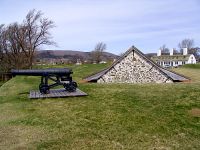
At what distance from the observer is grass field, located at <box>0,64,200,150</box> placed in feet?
26.1

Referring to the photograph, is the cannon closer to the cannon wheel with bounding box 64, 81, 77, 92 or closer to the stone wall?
the cannon wheel with bounding box 64, 81, 77, 92

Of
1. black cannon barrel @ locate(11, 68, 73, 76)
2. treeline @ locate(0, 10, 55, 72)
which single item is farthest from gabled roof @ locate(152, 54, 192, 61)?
black cannon barrel @ locate(11, 68, 73, 76)

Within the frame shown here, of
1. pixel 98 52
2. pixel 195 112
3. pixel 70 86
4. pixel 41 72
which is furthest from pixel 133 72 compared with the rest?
pixel 98 52

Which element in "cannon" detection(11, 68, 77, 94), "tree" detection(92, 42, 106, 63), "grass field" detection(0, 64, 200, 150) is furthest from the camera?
"tree" detection(92, 42, 106, 63)

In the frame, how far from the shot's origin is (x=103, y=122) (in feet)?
32.4

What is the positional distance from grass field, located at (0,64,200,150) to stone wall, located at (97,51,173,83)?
10059 mm

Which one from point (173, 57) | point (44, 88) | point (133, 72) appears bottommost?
point (44, 88)

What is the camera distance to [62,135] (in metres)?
8.51

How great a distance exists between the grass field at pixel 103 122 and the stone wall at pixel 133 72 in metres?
10.1

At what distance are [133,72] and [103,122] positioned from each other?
1525cm

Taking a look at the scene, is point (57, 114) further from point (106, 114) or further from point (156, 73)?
point (156, 73)

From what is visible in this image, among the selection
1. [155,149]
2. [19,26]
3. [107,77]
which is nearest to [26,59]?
[19,26]

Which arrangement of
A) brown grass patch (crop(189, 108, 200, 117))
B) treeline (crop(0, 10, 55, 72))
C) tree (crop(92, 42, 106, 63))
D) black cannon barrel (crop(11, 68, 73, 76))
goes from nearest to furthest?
brown grass patch (crop(189, 108, 200, 117))
black cannon barrel (crop(11, 68, 73, 76))
treeline (crop(0, 10, 55, 72))
tree (crop(92, 42, 106, 63))

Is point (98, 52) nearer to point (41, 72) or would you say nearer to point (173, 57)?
point (173, 57)
